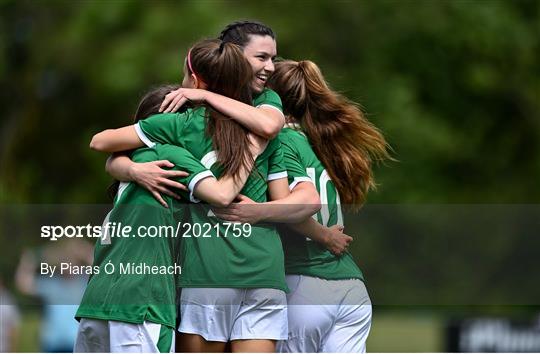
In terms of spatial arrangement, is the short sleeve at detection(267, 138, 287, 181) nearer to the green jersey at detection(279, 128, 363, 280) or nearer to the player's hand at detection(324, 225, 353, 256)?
the green jersey at detection(279, 128, 363, 280)

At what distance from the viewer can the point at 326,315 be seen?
4652mm

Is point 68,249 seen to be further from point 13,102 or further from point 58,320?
point 13,102

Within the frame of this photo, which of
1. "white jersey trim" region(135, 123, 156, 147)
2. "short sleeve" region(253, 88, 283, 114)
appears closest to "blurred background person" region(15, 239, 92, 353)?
"white jersey trim" region(135, 123, 156, 147)

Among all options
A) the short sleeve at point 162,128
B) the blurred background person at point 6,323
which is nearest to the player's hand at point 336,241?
the short sleeve at point 162,128

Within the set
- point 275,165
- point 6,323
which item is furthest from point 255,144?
point 6,323

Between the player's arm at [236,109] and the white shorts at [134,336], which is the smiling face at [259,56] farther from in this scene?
the white shorts at [134,336]

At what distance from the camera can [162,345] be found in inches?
164

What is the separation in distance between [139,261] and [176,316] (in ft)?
0.82

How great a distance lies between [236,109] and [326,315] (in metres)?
0.97

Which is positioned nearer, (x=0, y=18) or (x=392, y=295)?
(x=392, y=295)

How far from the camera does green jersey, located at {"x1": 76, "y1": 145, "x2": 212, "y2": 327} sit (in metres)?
4.16

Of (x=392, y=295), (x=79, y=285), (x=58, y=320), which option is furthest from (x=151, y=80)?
(x=79, y=285)

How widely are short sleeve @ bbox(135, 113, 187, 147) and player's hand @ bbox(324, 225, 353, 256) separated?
75 centimetres

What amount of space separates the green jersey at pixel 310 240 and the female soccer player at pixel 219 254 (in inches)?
12.8
